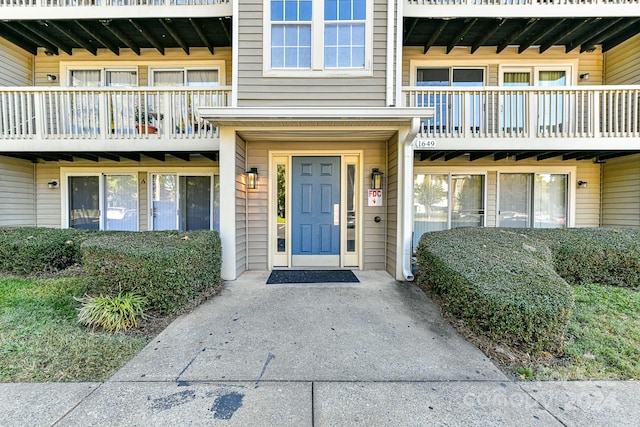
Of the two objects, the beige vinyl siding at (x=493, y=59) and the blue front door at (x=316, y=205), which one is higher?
the beige vinyl siding at (x=493, y=59)

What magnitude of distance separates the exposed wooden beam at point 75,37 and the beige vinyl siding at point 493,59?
6869 millimetres

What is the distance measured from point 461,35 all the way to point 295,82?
369cm

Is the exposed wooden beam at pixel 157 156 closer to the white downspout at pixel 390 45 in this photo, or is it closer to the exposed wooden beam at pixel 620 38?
the white downspout at pixel 390 45

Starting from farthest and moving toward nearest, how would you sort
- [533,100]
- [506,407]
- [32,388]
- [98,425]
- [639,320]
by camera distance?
[533,100] → [639,320] → [32,388] → [506,407] → [98,425]

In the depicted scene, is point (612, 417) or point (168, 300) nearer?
point (612, 417)

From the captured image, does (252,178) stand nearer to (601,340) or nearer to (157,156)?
(157,156)

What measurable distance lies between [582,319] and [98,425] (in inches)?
179

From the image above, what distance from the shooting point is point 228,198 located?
4672 mm

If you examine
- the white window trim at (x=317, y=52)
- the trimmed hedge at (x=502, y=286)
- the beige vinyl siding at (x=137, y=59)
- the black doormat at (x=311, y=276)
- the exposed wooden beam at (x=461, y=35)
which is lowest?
the black doormat at (x=311, y=276)

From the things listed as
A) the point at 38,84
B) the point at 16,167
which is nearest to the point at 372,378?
the point at 16,167

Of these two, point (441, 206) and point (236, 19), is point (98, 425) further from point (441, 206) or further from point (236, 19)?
point (441, 206)

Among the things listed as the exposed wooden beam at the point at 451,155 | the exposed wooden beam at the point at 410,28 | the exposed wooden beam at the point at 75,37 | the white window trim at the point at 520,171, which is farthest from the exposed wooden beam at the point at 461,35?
the exposed wooden beam at the point at 75,37

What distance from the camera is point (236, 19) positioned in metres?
4.86

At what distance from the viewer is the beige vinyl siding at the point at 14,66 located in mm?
6035
